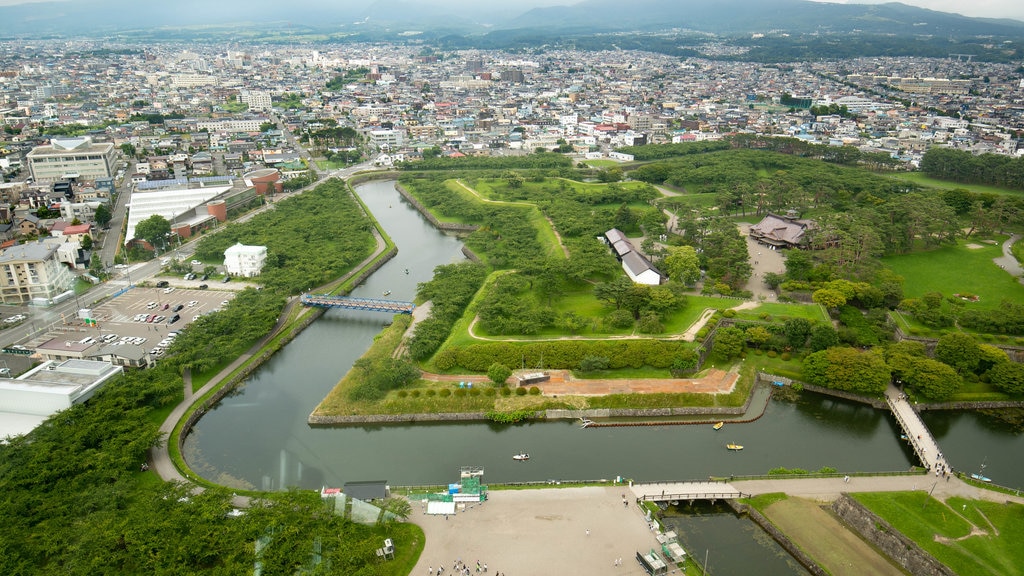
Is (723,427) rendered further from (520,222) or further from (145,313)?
(145,313)

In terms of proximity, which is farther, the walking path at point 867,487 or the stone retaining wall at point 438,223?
the stone retaining wall at point 438,223

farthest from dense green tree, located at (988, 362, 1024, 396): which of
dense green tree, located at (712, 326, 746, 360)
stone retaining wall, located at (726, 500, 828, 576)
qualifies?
stone retaining wall, located at (726, 500, 828, 576)

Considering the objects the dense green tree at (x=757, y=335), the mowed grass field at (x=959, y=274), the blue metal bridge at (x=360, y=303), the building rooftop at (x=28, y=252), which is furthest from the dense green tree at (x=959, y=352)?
the building rooftop at (x=28, y=252)

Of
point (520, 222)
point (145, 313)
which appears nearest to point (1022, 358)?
point (520, 222)

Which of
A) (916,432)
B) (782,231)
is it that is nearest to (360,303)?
(916,432)

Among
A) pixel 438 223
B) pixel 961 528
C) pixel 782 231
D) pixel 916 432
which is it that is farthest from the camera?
pixel 438 223

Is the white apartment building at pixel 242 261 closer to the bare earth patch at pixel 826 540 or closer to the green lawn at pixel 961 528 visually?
the bare earth patch at pixel 826 540

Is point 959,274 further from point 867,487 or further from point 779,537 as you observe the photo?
point 779,537
